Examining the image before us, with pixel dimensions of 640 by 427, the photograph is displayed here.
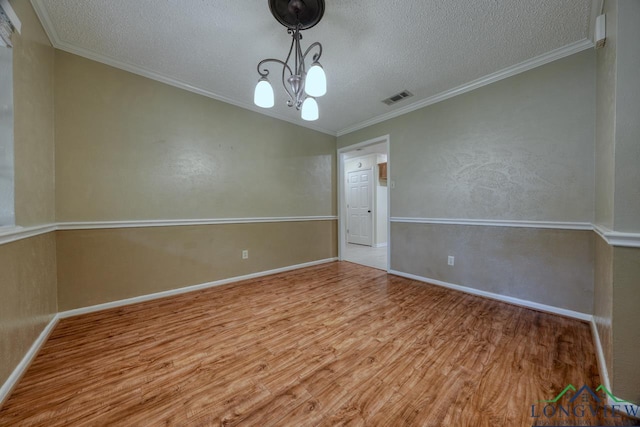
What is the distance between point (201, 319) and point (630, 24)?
3.38m

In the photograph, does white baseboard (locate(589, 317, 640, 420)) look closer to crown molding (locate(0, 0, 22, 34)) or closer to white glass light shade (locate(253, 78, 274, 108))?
white glass light shade (locate(253, 78, 274, 108))

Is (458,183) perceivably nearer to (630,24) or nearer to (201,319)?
(630,24)

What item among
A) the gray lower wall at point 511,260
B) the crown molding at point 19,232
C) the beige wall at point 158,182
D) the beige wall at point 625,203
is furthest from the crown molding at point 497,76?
the crown molding at point 19,232

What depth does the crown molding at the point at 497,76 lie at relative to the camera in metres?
1.96

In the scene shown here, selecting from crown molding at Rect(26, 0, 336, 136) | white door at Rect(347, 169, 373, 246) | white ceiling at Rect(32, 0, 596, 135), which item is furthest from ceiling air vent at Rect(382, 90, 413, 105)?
white door at Rect(347, 169, 373, 246)

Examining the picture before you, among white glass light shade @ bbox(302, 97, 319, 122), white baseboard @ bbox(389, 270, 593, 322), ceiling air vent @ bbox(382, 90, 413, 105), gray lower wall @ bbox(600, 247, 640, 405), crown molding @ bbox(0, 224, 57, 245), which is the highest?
ceiling air vent @ bbox(382, 90, 413, 105)

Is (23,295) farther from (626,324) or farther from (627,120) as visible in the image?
(627,120)

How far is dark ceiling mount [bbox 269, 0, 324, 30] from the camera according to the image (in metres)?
1.50

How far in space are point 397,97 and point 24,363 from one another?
4036 mm

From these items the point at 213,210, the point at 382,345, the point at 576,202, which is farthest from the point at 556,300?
the point at 213,210

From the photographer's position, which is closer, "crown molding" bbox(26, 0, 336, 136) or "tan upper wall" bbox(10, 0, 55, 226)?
"tan upper wall" bbox(10, 0, 55, 226)

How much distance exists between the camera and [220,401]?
1.16 m

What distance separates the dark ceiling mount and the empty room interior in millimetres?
14

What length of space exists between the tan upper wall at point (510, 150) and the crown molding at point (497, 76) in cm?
5
